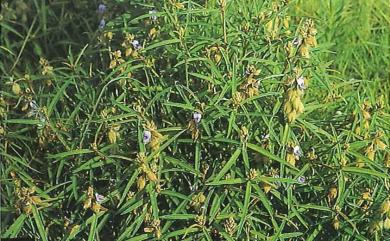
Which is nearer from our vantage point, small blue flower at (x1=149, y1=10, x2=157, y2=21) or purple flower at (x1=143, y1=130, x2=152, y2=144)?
purple flower at (x1=143, y1=130, x2=152, y2=144)

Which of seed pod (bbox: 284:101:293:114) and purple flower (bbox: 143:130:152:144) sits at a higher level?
seed pod (bbox: 284:101:293:114)

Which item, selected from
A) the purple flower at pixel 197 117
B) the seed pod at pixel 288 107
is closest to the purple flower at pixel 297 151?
the seed pod at pixel 288 107

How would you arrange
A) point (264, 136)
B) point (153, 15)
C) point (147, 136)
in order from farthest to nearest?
1. point (153, 15)
2. point (264, 136)
3. point (147, 136)

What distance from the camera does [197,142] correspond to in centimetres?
241

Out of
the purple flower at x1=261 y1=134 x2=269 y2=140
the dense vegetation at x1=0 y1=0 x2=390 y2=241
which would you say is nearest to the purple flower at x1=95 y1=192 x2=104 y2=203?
the dense vegetation at x1=0 y1=0 x2=390 y2=241

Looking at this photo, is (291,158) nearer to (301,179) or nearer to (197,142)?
(301,179)

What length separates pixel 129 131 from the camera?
2.60 m

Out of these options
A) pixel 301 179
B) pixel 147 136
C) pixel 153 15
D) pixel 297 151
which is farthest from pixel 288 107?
pixel 153 15

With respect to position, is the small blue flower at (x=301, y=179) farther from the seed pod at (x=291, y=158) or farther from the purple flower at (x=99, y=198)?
the purple flower at (x=99, y=198)

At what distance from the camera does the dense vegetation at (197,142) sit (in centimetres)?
237

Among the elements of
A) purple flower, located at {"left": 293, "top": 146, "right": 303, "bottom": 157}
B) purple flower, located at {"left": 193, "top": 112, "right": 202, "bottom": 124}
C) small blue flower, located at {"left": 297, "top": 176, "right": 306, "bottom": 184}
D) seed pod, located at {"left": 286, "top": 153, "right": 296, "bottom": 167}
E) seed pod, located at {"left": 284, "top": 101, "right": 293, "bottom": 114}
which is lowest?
small blue flower, located at {"left": 297, "top": 176, "right": 306, "bottom": 184}

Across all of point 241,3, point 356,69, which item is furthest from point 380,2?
point 241,3

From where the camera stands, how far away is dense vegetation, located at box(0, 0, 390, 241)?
7.76ft

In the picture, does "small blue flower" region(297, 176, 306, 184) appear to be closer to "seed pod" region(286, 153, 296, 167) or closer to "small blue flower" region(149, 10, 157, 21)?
"seed pod" region(286, 153, 296, 167)
